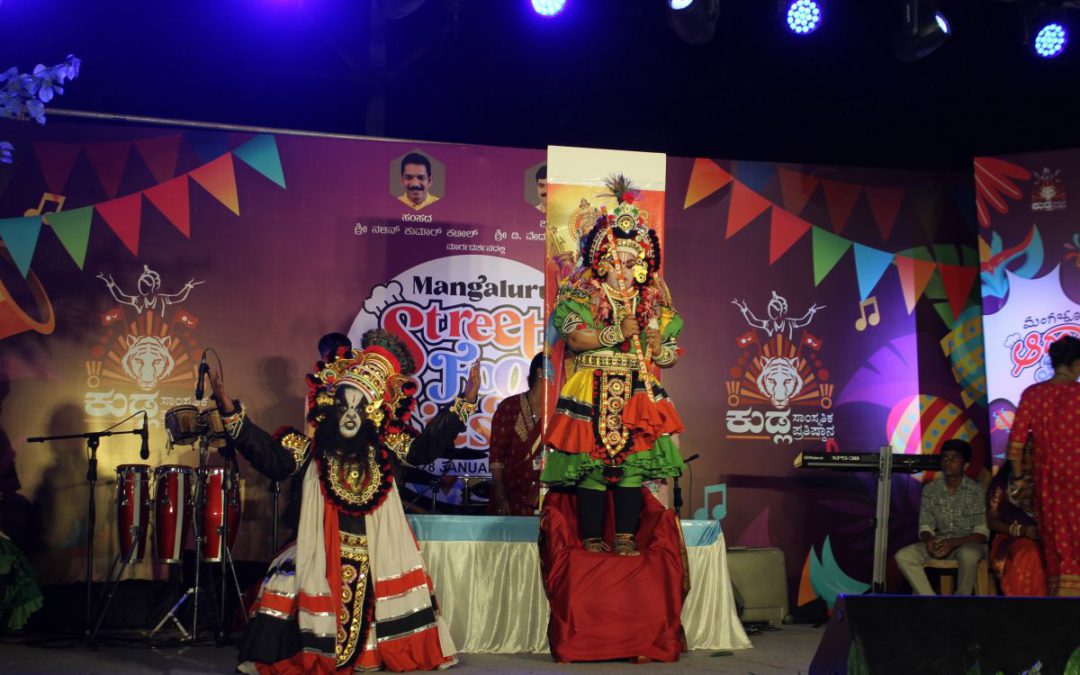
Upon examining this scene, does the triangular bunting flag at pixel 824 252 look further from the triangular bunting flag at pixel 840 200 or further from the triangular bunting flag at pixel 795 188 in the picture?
the triangular bunting flag at pixel 795 188

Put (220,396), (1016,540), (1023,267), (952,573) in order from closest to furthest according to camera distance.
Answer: (220,396), (1016,540), (952,573), (1023,267)

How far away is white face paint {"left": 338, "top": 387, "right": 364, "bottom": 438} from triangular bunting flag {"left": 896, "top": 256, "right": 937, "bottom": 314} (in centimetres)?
461

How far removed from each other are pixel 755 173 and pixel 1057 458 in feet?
9.77

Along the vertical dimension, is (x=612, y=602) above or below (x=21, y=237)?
below

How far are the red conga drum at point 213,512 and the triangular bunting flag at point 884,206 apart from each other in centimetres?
486

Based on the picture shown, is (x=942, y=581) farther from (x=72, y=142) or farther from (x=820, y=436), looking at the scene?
(x=72, y=142)

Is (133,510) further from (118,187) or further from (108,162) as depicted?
(108,162)

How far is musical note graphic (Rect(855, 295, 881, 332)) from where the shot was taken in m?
8.16

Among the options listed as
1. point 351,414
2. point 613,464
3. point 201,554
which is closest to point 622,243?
point 613,464

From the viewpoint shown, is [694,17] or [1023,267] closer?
[694,17]

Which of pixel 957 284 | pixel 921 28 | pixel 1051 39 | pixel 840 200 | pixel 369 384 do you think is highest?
pixel 1051 39

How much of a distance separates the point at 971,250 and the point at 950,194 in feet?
1.43

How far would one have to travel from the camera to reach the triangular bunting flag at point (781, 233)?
26.7 feet

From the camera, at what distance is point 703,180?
317 inches
